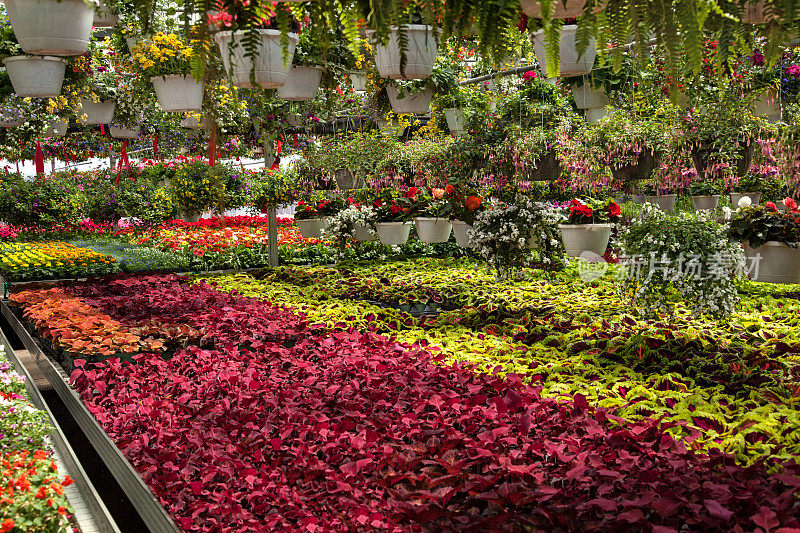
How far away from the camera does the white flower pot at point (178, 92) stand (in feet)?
15.9

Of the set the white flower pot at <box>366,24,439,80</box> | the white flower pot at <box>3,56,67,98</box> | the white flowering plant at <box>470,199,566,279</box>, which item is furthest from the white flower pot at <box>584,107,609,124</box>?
the white flower pot at <box>3,56,67,98</box>

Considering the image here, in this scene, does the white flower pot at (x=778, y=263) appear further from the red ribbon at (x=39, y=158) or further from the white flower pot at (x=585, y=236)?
the red ribbon at (x=39, y=158)

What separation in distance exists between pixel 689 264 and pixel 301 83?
9.00 feet

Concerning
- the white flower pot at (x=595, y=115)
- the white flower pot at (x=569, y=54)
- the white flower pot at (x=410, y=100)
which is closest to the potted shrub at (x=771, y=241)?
the white flower pot at (x=569, y=54)

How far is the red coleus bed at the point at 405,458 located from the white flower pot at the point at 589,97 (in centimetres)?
281

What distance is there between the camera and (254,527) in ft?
6.17

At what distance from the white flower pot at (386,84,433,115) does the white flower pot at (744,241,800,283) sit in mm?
2548

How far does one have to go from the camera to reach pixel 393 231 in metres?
6.54

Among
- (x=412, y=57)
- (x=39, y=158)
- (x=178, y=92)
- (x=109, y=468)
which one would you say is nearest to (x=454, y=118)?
Result: (x=178, y=92)

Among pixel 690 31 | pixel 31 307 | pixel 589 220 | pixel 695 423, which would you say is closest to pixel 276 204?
pixel 31 307

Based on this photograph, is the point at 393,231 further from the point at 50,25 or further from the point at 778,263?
the point at 50,25

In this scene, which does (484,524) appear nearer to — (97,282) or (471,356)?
(471,356)

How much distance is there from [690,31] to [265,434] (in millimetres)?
1940

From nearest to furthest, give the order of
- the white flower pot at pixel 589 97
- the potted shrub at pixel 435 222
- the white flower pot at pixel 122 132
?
the white flower pot at pixel 589 97, the potted shrub at pixel 435 222, the white flower pot at pixel 122 132
